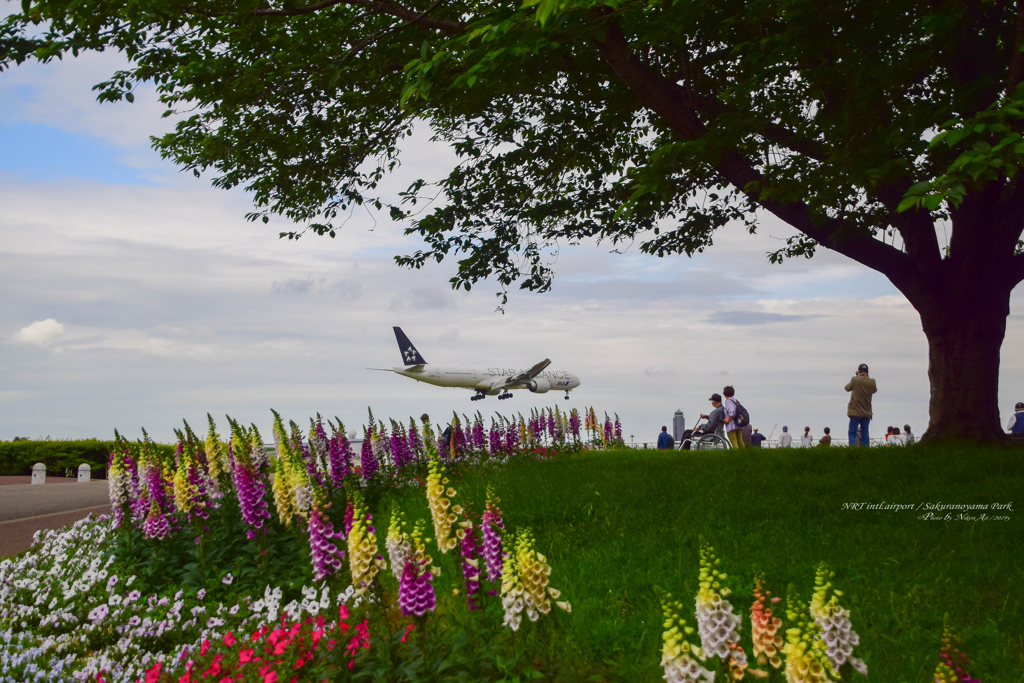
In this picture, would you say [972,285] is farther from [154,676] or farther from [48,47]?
[48,47]

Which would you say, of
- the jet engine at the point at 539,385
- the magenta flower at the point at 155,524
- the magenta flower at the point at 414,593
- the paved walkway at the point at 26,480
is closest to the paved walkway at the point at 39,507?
the paved walkway at the point at 26,480

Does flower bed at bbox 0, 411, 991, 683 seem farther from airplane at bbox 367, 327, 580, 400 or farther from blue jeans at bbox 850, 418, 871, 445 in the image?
airplane at bbox 367, 327, 580, 400

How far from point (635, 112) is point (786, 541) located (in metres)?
11.5

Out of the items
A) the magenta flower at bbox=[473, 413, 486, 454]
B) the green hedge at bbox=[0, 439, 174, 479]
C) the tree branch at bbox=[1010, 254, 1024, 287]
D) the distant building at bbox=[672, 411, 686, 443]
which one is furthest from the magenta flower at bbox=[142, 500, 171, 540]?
the distant building at bbox=[672, 411, 686, 443]

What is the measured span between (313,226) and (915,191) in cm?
1246

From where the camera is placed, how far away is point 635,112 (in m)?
17.7

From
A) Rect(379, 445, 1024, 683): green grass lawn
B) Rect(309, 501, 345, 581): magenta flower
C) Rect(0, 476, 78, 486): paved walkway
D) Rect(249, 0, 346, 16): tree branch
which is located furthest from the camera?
Rect(0, 476, 78, 486): paved walkway

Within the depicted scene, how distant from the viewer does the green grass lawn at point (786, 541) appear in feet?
20.6

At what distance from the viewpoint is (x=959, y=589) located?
740cm

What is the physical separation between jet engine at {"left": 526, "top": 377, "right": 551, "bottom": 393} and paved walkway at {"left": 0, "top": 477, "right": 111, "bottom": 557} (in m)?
33.2

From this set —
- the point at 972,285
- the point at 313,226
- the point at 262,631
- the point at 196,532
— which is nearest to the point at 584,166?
the point at 313,226

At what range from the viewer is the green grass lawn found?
6.27 metres

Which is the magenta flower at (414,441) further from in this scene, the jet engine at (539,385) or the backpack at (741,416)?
the jet engine at (539,385)

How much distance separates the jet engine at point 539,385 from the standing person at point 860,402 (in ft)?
112
